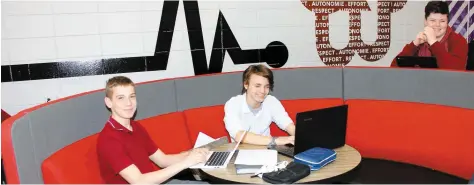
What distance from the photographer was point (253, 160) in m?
2.33

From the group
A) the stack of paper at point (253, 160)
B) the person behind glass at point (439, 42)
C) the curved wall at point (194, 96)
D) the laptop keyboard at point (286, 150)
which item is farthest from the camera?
the person behind glass at point (439, 42)

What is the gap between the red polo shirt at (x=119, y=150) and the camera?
2.14 m

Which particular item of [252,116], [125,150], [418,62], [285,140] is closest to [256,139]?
[285,140]

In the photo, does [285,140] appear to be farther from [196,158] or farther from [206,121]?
[206,121]

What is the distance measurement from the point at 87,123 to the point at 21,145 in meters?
0.66

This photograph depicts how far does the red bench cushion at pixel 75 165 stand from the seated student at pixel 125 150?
0.33 ft

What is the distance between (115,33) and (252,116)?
4.78ft

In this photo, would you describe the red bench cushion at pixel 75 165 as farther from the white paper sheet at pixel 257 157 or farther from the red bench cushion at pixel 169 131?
the white paper sheet at pixel 257 157

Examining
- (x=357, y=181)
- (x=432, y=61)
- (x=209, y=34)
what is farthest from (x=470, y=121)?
(x=209, y=34)

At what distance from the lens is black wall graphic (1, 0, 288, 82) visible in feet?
11.7

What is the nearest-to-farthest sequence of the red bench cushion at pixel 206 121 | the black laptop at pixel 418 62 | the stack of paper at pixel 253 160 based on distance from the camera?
1. the stack of paper at pixel 253 160
2. the red bench cushion at pixel 206 121
3. the black laptop at pixel 418 62

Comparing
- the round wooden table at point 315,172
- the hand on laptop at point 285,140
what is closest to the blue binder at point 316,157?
the round wooden table at point 315,172

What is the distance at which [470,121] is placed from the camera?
3049 mm

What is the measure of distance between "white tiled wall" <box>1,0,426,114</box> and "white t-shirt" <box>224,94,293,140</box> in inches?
39.4
